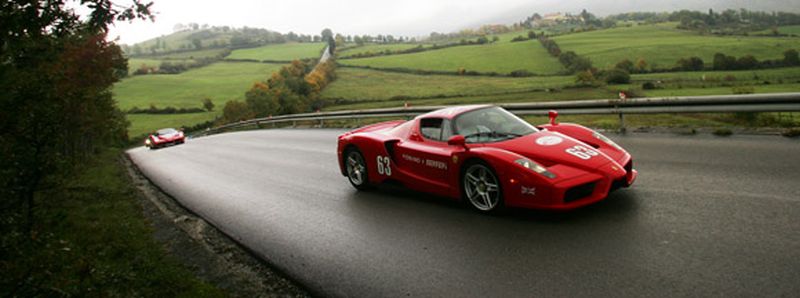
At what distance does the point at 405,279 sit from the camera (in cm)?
432

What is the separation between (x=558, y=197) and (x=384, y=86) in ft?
194

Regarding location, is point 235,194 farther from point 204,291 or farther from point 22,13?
point 204,291

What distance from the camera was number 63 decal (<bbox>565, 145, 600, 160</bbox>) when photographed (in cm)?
548

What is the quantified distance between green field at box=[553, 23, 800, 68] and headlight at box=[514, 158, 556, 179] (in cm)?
4554

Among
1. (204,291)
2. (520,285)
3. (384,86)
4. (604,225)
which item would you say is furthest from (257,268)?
(384,86)

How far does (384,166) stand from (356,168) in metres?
0.90

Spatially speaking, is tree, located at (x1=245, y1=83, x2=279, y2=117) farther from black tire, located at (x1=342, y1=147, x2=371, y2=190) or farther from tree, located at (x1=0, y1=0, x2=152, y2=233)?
black tire, located at (x1=342, y1=147, x2=371, y2=190)

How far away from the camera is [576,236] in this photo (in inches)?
185

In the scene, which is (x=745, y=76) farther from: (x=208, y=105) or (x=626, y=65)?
(x=208, y=105)

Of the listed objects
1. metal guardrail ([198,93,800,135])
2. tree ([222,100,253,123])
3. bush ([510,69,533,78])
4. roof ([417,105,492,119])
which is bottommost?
tree ([222,100,253,123])

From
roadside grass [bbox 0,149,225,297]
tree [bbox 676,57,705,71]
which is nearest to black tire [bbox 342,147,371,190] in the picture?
roadside grass [bbox 0,149,225,297]

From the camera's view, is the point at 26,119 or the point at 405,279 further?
the point at 26,119

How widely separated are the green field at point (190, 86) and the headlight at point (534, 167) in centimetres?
7103

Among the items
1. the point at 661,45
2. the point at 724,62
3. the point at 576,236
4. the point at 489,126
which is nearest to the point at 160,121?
the point at 724,62
